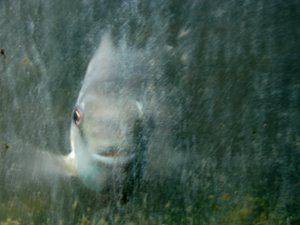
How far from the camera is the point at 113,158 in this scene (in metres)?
3.69

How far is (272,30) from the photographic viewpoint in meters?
4.57

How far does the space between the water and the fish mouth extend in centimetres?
30

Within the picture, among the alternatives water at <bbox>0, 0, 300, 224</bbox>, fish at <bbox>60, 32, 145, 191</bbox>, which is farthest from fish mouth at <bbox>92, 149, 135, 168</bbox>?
water at <bbox>0, 0, 300, 224</bbox>

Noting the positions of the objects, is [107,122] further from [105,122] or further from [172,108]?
[172,108]

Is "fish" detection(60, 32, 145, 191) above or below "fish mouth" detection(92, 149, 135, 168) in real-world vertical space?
above

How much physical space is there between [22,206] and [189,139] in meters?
1.55

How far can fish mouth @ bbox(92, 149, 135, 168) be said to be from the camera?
12.0 ft

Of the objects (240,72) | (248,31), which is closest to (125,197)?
(240,72)

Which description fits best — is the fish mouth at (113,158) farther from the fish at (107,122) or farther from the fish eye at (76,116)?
the fish eye at (76,116)

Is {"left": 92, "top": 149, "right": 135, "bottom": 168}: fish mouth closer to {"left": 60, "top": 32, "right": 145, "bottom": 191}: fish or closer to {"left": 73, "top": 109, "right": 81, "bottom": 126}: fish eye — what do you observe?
{"left": 60, "top": 32, "right": 145, "bottom": 191}: fish

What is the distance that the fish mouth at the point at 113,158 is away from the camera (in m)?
3.67

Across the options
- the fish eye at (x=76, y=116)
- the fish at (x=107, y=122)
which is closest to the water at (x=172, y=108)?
the fish at (x=107, y=122)

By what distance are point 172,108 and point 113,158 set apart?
28.9 inches

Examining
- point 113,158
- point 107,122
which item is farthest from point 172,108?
point 113,158
